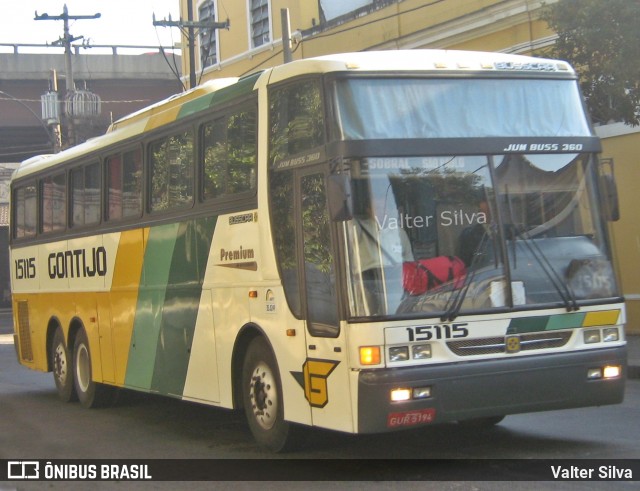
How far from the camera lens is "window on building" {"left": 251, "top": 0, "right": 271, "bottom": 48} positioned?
31359 millimetres

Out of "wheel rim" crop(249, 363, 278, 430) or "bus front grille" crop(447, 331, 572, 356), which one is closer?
"bus front grille" crop(447, 331, 572, 356)

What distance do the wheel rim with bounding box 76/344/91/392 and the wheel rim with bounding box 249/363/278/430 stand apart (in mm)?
5109

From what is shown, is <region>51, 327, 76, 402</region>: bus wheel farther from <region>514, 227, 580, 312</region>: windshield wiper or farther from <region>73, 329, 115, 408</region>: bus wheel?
<region>514, 227, 580, 312</region>: windshield wiper

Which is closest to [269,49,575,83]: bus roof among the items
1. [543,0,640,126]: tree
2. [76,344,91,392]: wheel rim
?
[543,0,640,126]: tree

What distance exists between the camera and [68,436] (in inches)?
461

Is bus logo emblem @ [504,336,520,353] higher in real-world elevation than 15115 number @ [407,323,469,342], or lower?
lower

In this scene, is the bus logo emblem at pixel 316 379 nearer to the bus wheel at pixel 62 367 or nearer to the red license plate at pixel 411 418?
the red license plate at pixel 411 418

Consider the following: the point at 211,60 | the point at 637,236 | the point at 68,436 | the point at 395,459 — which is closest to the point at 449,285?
the point at 395,459

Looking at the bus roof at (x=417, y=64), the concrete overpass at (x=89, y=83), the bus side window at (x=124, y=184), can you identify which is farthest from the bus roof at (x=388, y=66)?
the concrete overpass at (x=89, y=83)

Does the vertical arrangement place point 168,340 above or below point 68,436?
above

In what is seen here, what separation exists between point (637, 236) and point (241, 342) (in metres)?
11.3

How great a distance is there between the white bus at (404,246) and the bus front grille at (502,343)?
1 centimetres

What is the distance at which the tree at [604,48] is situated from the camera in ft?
48.8

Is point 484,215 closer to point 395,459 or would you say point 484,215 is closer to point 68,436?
point 395,459
